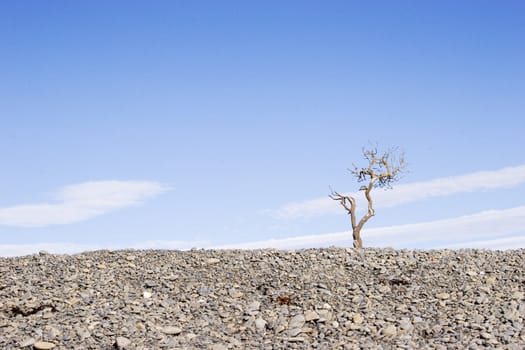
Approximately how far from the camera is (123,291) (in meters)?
14.3

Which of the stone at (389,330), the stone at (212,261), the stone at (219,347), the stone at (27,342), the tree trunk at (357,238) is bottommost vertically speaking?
the stone at (219,347)

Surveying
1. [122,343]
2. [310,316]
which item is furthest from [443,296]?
Result: [122,343]

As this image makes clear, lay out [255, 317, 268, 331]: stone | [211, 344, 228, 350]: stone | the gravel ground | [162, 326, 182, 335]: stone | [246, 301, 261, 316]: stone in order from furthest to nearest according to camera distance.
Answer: [246, 301, 261, 316]: stone < [255, 317, 268, 331]: stone < [162, 326, 182, 335]: stone < the gravel ground < [211, 344, 228, 350]: stone

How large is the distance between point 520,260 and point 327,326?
697 centimetres

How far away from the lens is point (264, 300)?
45.6 feet

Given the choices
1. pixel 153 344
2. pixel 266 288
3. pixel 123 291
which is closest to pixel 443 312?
pixel 266 288

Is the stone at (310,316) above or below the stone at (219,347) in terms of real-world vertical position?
above

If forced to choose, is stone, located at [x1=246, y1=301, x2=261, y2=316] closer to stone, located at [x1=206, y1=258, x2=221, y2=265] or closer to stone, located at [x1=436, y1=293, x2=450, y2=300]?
stone, located at [x1=206, y1=258, x2=221, y2=265]

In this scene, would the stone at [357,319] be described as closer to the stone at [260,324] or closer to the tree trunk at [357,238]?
the stone at [260,324]

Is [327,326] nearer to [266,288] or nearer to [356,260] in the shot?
[266,288]

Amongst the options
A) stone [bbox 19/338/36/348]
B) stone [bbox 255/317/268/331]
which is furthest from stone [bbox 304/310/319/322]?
stone [bbox 19/338/36/348]

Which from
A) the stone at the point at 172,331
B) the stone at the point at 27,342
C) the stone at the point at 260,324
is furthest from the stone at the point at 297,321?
the stone at the point at 27,342

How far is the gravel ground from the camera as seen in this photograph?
12.3m

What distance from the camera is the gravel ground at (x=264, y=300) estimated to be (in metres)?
12.3
